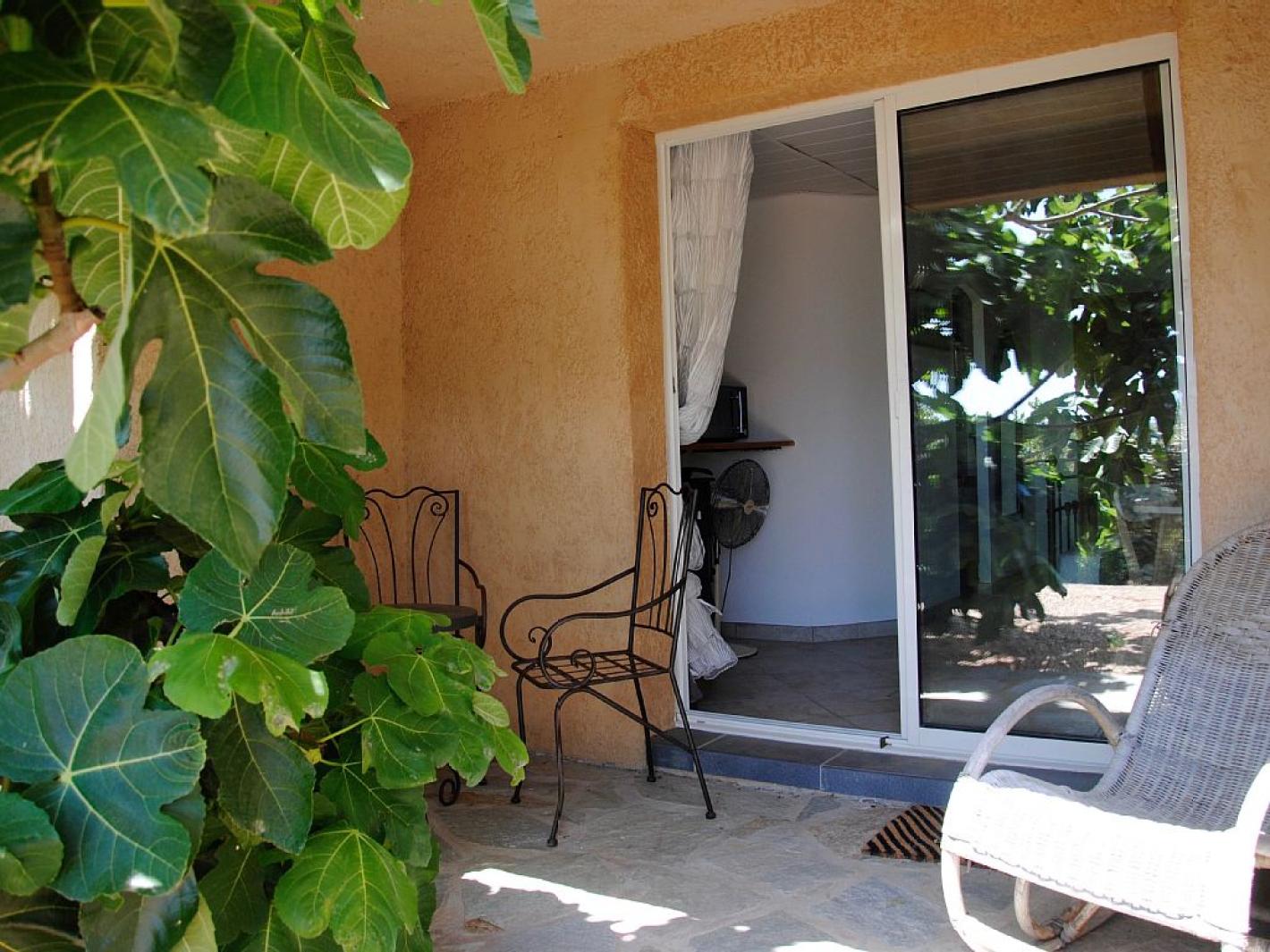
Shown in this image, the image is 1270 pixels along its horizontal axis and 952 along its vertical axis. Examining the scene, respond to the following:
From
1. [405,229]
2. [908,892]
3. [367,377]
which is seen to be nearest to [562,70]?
[405,229]

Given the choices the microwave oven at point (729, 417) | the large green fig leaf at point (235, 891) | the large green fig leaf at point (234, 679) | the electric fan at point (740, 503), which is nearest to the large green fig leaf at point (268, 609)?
the large green fig leaf at point (234, 679)

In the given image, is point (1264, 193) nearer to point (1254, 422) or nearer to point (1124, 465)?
point (1254, 422)

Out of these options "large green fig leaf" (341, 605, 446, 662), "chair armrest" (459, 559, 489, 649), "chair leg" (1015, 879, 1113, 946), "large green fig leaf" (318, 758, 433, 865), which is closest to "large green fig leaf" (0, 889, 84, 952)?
"large green fig leaf" (318, 758, 433, 865)

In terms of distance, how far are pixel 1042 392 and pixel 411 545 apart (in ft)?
8.16

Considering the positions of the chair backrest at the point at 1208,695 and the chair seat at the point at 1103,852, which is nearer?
the chair seat at the point at 1103,852

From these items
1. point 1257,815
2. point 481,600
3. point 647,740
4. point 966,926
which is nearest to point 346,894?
point 966,926

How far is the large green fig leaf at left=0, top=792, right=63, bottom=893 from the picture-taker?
868 mm

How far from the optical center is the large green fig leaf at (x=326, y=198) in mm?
828

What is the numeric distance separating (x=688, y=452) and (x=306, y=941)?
5.11 m

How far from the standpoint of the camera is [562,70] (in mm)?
3982

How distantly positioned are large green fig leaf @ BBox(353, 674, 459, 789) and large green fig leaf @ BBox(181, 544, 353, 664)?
18 cm

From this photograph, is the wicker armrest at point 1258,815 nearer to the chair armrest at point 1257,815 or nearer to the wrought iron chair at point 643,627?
the chair armrest at point 1257,815

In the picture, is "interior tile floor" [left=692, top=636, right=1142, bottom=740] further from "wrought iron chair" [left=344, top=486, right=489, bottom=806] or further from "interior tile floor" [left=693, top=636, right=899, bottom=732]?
"wrought iron chair" [left=344, top=486, right=489, bottom=806]

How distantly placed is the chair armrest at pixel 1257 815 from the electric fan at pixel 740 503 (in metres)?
4.23
